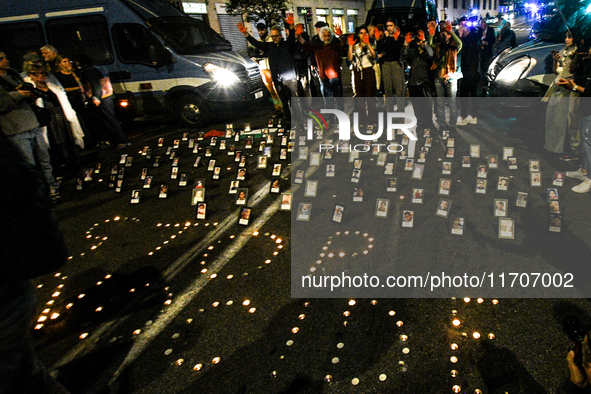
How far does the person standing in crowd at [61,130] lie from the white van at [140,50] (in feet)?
6.76

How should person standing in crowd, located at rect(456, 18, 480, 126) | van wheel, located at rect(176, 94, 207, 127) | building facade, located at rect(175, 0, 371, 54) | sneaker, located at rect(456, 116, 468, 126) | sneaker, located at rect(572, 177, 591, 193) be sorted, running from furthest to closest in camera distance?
building facade, located at rect(175, 0, 371, 54), van wheel, located at rect(176, 94, 207, 127), sneaker, located at rect(456, 116, 468, 126), person standing in crowd, located at rect(456, 18, 480, 126), sneaker, located at rect(572, 177, 591, 193)

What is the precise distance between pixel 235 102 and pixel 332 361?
7.46m

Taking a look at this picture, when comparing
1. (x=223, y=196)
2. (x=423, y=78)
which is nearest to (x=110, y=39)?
(x=223, y=196)

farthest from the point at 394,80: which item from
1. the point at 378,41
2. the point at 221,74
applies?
the point at 221,74

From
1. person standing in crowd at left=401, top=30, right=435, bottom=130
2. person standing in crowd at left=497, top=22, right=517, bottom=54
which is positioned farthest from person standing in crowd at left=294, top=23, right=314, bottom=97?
person standing in crowd at left=497, top=22, right=517, bottom=54

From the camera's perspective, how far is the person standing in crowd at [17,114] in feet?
15.4

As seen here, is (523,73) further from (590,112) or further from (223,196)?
(223,196)

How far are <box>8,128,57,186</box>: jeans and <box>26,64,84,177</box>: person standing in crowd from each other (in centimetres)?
94

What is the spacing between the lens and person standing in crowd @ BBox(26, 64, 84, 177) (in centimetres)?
625

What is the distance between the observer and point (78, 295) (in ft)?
11.1

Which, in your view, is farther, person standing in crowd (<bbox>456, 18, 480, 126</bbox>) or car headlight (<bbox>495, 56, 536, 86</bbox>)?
person standing in crowd (<bbox>456, 18, 480, 126</bbox>)

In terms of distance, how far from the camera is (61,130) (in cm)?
650

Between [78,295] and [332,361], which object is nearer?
[332,361]

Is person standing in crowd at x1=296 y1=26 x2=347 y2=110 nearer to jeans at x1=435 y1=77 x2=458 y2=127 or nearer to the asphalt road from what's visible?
jeans at x1=435 y1=77 x2=458 y2=127
